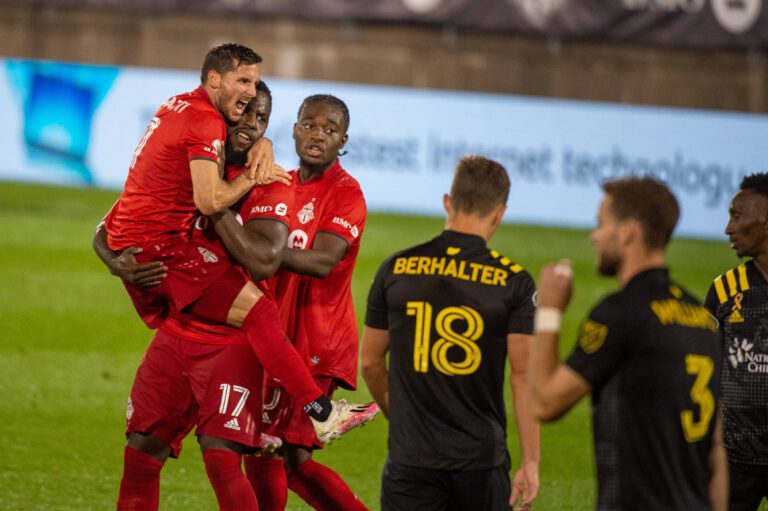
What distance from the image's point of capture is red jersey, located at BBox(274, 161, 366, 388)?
5.10 m

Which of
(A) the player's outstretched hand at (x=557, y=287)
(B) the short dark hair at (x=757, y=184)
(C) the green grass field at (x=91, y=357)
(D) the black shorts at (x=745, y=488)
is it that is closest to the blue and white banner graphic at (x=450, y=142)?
(C) the green grass field at (x=91, y=357)

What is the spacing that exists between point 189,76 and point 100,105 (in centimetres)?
125

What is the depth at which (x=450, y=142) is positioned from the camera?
590 inches

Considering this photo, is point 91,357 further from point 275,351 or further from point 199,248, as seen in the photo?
point 275,351

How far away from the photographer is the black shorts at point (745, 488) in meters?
4.68

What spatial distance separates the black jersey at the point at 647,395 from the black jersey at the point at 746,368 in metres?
1.48

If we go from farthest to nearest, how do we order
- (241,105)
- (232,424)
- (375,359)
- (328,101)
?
1. (328,101)
2. (241,105)
3. (232,424)
4. (375,359)

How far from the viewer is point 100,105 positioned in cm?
1484

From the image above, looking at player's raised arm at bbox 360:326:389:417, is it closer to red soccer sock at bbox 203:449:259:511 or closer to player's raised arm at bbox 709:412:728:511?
red soccer sock at bbox 203:449:259:511

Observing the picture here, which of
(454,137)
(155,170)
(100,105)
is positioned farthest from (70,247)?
(155,170)

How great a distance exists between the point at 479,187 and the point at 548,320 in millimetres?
809

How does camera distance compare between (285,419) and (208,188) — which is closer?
(208,188)

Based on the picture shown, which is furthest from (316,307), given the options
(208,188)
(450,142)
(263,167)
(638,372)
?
(450,142)

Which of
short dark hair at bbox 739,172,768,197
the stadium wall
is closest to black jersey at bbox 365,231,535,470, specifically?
short dark hair at bbox 739,172,768,197
